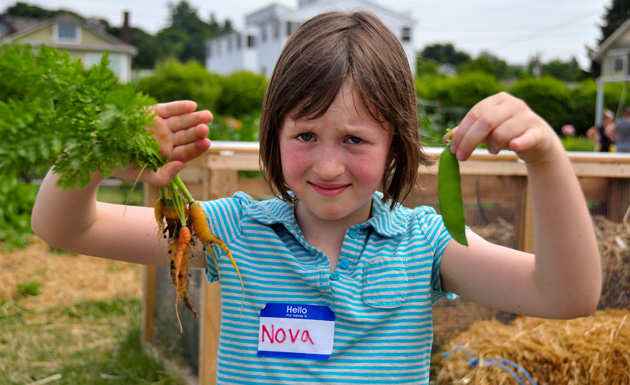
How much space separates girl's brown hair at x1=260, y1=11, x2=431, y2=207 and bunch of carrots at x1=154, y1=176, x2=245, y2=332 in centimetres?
30

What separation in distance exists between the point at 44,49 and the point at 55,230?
49 cm

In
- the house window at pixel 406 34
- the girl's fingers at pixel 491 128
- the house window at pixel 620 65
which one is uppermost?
the house window at pixel 406 34

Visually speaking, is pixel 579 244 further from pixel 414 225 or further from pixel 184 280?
pixel 184 280

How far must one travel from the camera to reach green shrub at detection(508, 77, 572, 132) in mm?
29000

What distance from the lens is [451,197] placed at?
1325 mm

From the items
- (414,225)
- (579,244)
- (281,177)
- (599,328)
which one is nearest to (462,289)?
(414,225)

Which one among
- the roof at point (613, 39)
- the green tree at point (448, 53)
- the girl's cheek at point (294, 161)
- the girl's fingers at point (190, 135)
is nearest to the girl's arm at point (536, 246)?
the girl's cheek at point (294, 161)

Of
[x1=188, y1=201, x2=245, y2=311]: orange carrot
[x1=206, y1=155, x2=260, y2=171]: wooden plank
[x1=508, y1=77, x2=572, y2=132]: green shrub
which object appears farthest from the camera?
[x1=508, y1=77, x2=572, y2=132]: green shrub

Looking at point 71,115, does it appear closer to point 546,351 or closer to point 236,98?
point 546,351

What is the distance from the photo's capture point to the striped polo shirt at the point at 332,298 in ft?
5.06

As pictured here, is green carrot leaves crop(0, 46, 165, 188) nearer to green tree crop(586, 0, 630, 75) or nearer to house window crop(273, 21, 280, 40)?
house window crop(273, 21, 280, 40)

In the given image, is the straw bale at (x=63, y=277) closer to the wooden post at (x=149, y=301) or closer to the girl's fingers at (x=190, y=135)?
the wooden post at (x=149, y=301)

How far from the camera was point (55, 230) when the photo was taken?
150 centimetres

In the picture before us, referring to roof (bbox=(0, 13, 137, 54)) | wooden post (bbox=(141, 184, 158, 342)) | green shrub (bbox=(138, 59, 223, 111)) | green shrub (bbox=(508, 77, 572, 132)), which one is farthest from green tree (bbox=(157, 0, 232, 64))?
wooden post (bbox=(141, 184, 158, 342))
